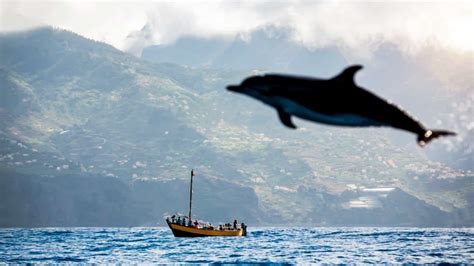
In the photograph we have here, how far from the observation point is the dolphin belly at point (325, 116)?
4.73 metres

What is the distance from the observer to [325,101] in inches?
189

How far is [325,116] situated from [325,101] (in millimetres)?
135

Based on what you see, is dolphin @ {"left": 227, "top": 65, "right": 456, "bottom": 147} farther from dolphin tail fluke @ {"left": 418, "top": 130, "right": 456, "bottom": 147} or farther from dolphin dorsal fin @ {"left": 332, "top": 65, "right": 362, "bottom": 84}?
dolphin dorsal fin @ {"left": 332, "top": 65, "right": 362, "bottom": 84}

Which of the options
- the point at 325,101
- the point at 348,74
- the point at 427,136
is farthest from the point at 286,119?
the point at 427,136

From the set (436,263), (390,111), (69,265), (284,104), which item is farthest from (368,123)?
(69,265)

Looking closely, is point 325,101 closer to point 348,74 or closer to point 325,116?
point 325,116

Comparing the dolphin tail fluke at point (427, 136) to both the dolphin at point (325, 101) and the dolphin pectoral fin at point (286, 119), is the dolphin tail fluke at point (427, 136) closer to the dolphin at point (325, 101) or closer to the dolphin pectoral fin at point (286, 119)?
the dolphin at point (325, 101)

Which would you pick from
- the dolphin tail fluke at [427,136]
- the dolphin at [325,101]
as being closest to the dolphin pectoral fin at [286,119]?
the dolphin at [325,101]

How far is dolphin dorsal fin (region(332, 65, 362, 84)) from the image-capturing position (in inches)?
212

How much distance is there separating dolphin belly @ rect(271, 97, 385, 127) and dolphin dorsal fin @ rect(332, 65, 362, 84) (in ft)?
1.72

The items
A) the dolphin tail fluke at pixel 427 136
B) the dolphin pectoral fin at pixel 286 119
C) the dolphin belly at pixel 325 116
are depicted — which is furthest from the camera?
the dolphin pectoral fin at pixel 286 119

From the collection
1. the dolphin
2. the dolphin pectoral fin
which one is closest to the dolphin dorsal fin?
the dolphin

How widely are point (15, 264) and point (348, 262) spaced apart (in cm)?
5685

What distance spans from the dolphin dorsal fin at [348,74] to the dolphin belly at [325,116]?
0.53 metres
